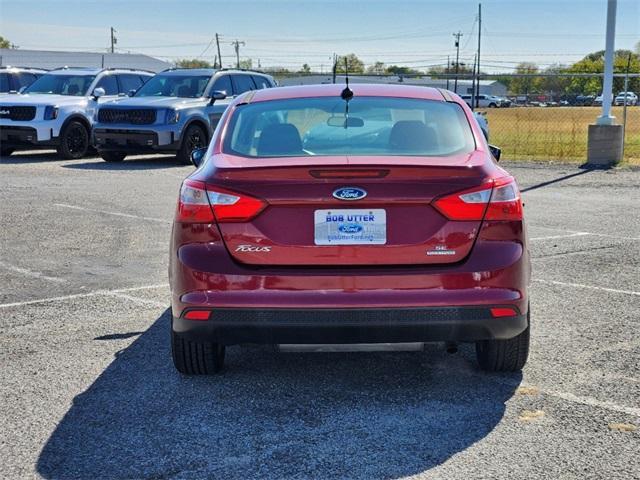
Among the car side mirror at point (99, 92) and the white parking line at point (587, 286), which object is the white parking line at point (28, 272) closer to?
the white parking line at point (587, 286)

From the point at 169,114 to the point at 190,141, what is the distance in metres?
0.75

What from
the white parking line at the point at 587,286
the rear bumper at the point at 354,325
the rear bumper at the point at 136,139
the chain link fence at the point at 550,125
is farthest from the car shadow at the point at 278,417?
the rear bumper at the point at 136,139

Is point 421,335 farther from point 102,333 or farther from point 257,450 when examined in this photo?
point 102,333

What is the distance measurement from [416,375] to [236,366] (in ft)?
3.38

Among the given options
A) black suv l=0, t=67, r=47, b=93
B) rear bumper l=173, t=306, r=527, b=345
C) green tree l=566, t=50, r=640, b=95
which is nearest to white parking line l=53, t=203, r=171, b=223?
rear bumper l=173, t=306, r=527, b=345

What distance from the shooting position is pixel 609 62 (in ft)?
60.6

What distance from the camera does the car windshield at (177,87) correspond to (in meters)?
19.9

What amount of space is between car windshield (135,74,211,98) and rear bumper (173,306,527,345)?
1576 cm

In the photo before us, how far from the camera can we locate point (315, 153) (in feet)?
16.3

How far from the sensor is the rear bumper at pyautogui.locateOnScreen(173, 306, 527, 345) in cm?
445

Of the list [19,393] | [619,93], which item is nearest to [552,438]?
[19,393]

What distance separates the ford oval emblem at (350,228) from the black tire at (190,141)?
14.8 m

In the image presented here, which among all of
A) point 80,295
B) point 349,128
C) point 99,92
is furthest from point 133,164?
point 349,128

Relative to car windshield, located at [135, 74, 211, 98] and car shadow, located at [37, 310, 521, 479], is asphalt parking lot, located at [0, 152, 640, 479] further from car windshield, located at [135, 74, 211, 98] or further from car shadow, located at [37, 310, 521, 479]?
car windshield, located at [135, 74, 211, 98]
